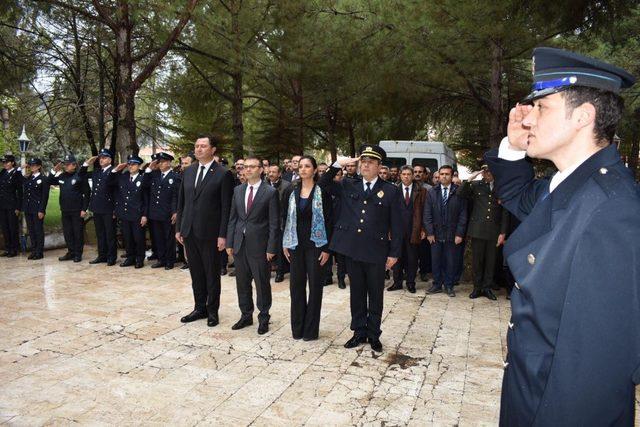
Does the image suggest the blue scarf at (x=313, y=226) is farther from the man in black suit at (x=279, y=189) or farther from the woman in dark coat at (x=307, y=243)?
the man in black suit at (x=279, y=189)

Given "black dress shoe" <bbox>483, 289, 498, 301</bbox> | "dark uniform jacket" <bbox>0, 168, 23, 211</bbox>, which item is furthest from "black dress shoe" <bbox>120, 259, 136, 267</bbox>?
"black dress shoe" <bbox>483, 289, 498, 301</bbox>

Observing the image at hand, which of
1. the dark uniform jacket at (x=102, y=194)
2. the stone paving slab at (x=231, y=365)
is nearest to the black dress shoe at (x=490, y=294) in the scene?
the stone paving slab at (x=231, y=365)

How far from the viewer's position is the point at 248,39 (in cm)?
1278

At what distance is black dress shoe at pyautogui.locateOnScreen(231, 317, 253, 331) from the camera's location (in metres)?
5.35

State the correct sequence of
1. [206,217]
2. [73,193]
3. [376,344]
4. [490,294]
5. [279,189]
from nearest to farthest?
[376,344]
[206,217]
[490,294]
[279,189]
[73,193]

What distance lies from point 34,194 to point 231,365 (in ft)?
24.7

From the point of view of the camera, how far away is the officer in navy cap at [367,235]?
4754mm

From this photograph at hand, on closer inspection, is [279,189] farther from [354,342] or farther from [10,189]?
[10,189]

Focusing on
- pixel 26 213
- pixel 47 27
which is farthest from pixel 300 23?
pixel 26 213

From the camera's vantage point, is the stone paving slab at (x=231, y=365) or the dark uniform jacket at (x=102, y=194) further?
the dark uniform jacket at (x=102, y=194)

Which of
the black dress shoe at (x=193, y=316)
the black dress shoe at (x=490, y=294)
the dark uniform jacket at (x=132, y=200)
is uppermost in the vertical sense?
the dark uniform jacket at (x=132, y=200)

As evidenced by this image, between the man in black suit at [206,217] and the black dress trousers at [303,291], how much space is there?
100 cm

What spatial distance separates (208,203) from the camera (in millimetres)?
5496

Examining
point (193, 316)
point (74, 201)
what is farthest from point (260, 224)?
point (74, 201)
